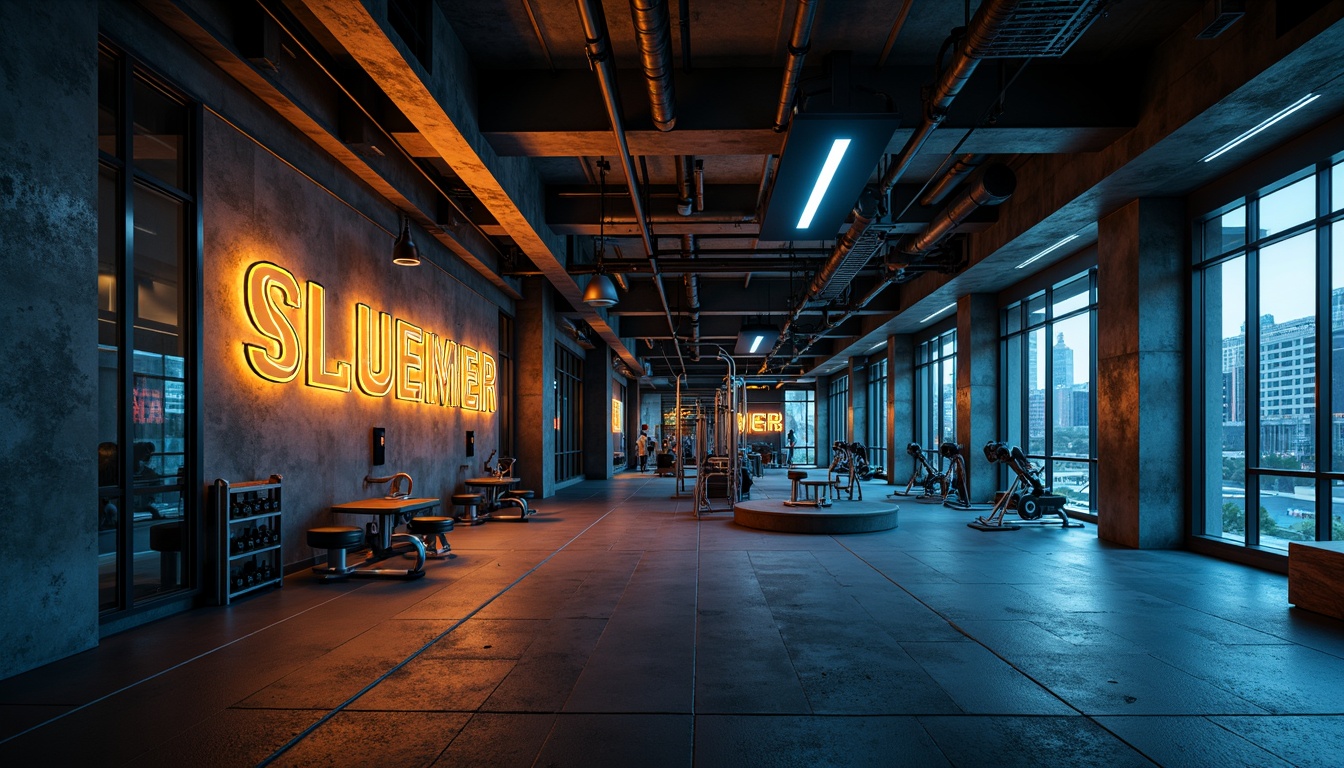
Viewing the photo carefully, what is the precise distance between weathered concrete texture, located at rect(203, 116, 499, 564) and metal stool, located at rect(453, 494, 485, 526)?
17.2 inches

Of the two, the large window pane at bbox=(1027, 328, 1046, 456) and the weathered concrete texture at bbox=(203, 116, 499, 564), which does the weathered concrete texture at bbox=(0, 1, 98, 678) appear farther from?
the large window pane at bbox=(1027, 328, 1046, 456)

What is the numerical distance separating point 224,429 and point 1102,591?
7.17m

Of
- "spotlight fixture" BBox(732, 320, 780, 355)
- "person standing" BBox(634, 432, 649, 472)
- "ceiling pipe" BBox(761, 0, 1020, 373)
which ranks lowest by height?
"person standing" BBox(634, 432, 649, 472)

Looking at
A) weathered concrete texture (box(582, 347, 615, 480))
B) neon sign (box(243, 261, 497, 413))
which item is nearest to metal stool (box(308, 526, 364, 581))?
neon sign (box(243, 261, 497, 413))

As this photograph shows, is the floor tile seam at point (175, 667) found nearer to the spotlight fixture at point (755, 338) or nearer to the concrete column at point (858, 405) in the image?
the spotlight fixture at point (755, 338)

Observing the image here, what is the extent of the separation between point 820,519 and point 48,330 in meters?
8.24

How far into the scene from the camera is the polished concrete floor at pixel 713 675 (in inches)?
120

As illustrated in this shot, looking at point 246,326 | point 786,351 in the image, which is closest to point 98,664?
point 246,326

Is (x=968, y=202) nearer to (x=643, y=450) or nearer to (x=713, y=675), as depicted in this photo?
(x=713, y=675)

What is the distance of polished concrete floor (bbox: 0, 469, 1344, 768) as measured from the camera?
9.99 feet

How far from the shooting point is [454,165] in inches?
278

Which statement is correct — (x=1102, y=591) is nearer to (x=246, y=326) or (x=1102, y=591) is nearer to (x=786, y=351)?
(x=246, y=326)

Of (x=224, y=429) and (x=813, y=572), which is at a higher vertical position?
(x=224, y=429)

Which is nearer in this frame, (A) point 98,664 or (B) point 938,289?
(A) point 98,664
